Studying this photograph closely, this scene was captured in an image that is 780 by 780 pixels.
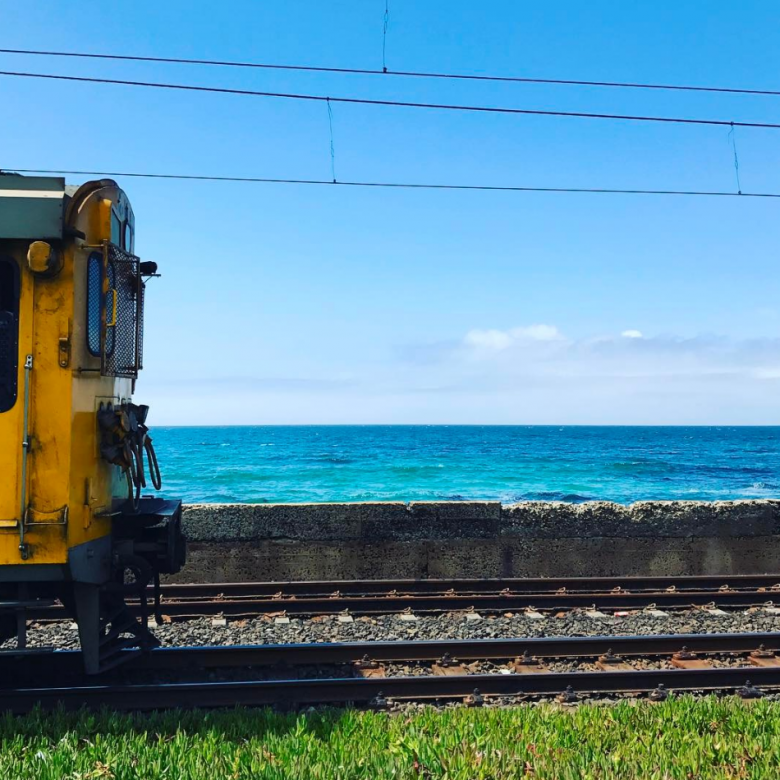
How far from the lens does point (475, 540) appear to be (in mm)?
10680

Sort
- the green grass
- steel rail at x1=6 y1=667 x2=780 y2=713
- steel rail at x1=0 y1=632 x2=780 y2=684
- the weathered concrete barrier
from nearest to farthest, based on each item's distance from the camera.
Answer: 1. the green grass
2. steel rail at x1=6 y1=667 x2=780 y2=713
3. steel rail at x1=0 y1=632 x2=780 y2=684
4. the weathered concrete barrier

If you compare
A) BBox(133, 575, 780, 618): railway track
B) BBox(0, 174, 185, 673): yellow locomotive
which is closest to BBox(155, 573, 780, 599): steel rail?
BBox(133, 575, 780, 618): railway track

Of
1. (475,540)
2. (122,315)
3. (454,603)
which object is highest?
(122,315)

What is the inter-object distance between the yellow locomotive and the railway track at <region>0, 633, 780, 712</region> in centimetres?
61

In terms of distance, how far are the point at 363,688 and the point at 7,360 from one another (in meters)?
3.80

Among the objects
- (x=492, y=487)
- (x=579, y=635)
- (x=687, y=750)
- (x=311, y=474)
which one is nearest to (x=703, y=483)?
(x=492, y=487)

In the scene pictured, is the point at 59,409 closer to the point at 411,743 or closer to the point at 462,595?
the point at 411,743

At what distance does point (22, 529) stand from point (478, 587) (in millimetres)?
5947

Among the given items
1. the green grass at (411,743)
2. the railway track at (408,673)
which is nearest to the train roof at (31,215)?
the railway track at (408,673)

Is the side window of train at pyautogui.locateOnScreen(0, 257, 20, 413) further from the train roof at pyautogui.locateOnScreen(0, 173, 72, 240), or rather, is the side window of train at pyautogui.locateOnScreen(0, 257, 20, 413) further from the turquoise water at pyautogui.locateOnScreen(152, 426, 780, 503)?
the turquoise water at pyautogui.locateOnScreen(152, 426, 780, 503)

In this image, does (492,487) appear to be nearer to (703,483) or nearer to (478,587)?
(703,483)

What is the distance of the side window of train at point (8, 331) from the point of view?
5.22 metres

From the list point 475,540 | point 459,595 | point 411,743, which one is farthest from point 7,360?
point 475,540

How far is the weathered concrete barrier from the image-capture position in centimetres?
1030
